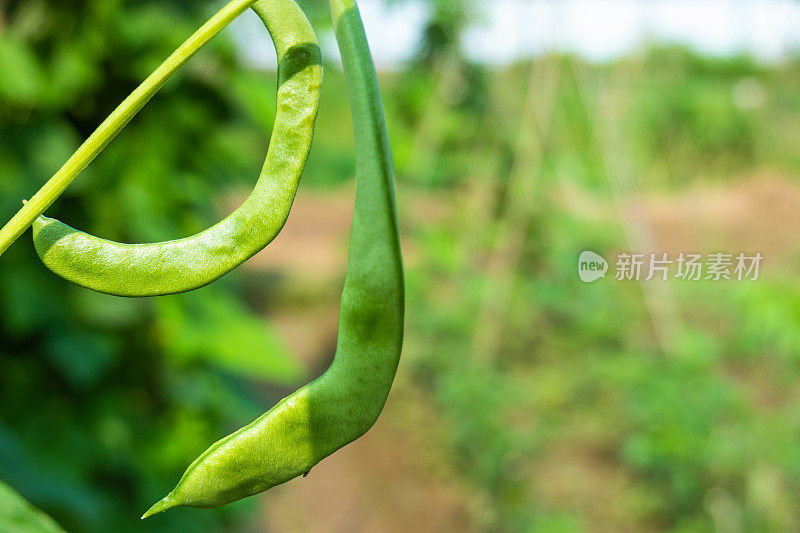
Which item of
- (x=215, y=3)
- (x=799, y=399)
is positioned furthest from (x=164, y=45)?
(x=799, y=399)

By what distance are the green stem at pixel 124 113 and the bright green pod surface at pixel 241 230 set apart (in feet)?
0.10

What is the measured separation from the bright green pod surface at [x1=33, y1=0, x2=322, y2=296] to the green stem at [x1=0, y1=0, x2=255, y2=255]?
0.03 m

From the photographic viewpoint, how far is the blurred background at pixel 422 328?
1529 millimetres

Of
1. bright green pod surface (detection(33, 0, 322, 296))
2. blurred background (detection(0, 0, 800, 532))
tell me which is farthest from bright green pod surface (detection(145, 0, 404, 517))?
blurred background (detection(0, 0, 800, 532))

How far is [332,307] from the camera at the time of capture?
519 cm

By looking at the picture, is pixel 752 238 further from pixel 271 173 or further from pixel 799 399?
pixel 271 173

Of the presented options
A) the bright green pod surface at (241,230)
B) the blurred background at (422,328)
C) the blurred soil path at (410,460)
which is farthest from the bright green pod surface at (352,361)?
the blurred soil path at (410,460)

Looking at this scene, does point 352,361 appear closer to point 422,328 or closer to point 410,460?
point 410,460

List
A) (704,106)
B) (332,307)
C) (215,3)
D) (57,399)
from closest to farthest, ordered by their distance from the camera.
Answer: (57,399)
(215,3)
(332,307)
(704,106)

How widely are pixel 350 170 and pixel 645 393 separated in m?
1.24

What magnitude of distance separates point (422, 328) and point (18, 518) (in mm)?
3134

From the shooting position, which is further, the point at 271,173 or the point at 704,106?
the point at 704,106

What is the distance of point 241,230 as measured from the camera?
27 centimetres

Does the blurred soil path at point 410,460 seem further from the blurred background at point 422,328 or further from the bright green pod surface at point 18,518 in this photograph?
the bright green pod surface at point 18,518
